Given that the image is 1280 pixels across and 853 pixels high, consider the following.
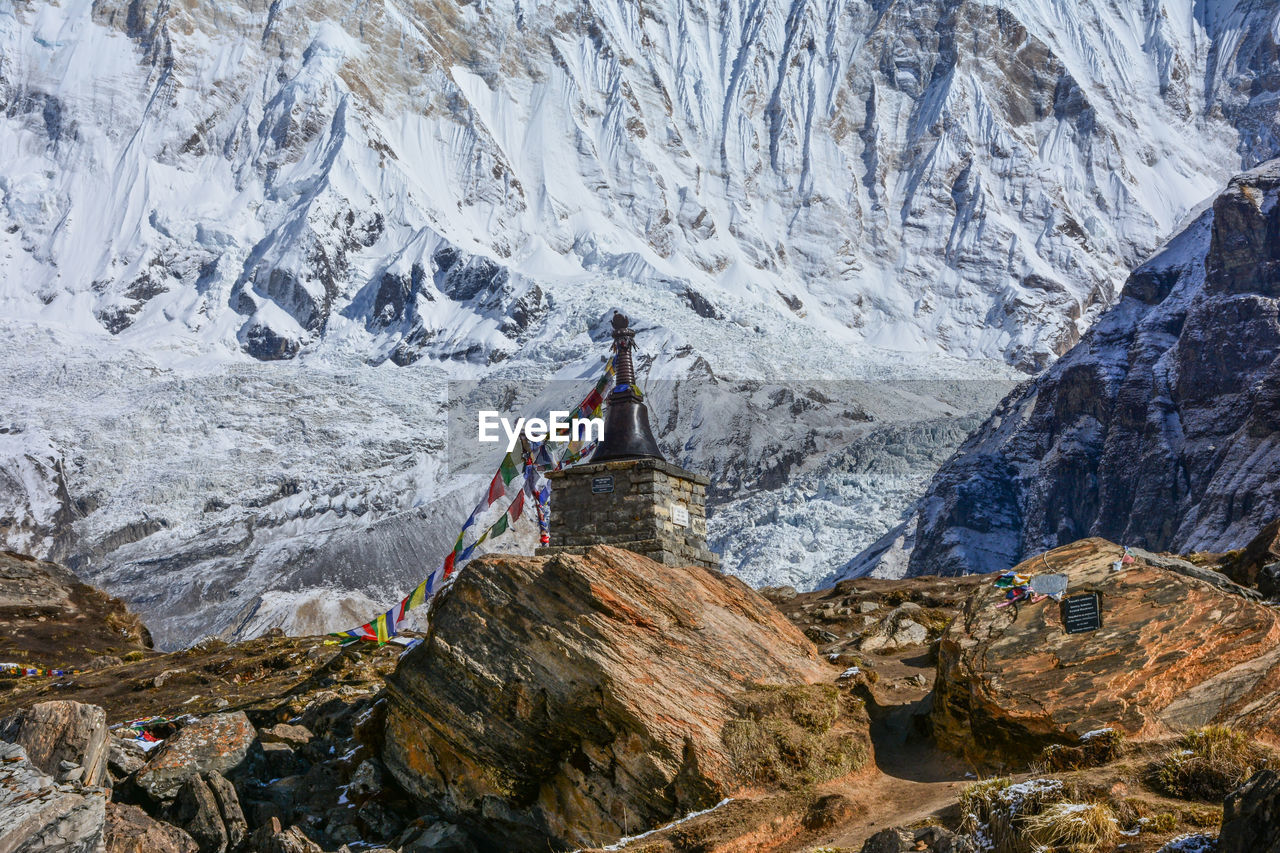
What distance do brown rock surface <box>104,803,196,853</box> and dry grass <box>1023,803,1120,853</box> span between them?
11751mm

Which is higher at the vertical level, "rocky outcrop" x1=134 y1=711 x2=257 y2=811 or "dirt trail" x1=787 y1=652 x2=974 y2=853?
"dirt trail" x1=787 y1=652 x2=974 y2=853

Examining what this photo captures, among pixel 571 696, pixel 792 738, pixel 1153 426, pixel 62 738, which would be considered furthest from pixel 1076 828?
A: pixel 1153 426

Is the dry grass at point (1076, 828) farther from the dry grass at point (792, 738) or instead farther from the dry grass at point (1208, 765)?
the dry grass at point (792, 738)

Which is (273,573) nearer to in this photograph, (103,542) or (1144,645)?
(103,542)

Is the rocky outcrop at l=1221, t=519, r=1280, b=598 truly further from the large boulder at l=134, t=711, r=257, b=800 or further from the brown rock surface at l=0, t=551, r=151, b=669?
the brown rock surface at l=0, t=551, r=151, b=669

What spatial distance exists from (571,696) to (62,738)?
7.90 meters

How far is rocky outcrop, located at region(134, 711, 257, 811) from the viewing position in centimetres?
1723

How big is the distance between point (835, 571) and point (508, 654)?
329ft

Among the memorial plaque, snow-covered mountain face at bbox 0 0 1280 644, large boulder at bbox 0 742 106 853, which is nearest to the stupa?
the memorial plaque

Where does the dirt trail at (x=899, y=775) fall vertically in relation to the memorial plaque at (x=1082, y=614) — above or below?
below

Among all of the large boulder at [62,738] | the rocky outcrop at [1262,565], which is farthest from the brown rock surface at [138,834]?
the rocky outcrop at [1262,565]

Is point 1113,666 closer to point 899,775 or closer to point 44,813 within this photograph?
point 899,775

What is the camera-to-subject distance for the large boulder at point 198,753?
17.2 meters

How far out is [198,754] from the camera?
1808 cm
